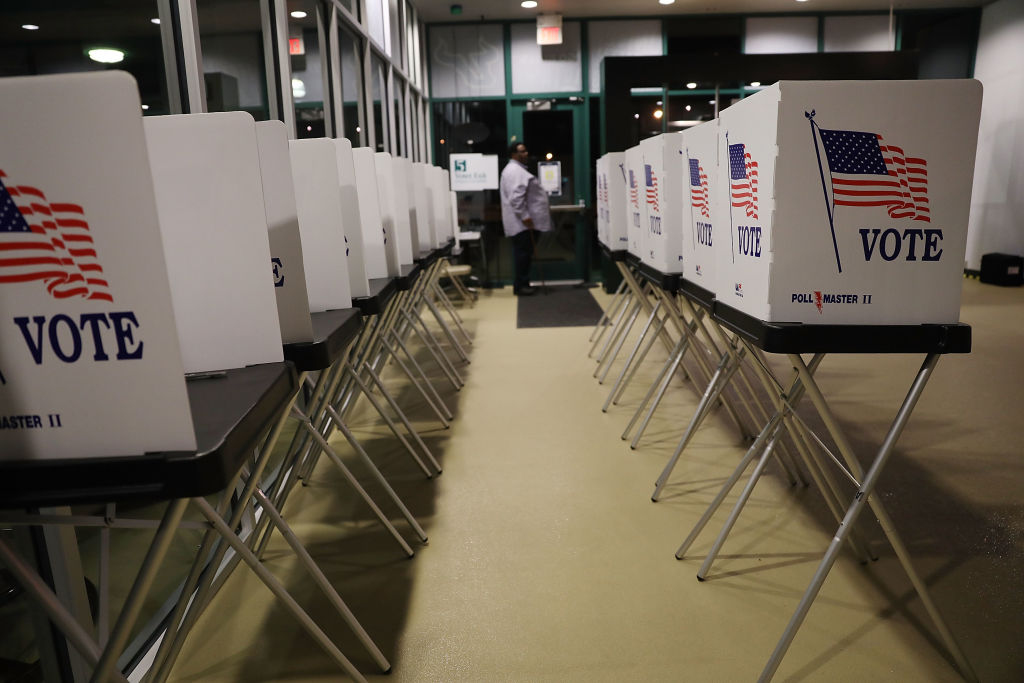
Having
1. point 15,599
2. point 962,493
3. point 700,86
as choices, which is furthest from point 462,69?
point 15,599

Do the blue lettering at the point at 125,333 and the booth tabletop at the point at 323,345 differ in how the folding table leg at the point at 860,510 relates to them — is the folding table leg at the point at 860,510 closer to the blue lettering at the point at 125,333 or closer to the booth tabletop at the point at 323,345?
the booth tabletop at the point at 323,345

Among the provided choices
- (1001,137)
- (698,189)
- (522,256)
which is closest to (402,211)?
(698,189)

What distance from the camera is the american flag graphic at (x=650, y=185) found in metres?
3.08

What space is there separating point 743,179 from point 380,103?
530 centimetres

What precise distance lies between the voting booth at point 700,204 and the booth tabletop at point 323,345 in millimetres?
1040

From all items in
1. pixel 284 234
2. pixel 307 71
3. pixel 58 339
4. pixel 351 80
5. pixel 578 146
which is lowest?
pixel 58 339

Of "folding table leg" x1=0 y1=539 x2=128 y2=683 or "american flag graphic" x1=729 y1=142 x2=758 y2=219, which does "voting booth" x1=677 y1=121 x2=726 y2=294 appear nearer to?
"american flag graphic" x1=729 y1=142 x2=758 y2=219

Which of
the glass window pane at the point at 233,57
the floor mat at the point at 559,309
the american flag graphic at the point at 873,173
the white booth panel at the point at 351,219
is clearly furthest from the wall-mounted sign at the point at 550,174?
the american flag graphic at the point at 873,173

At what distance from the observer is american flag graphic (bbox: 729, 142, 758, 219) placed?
1.68 metres

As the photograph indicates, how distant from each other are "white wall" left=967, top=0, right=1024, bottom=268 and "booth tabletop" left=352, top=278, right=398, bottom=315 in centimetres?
856

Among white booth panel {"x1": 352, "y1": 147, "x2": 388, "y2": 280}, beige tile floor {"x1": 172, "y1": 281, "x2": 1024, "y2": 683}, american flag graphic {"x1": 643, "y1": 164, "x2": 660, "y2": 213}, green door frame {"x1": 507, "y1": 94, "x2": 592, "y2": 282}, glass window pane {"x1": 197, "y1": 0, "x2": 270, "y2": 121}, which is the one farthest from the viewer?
green door frame {"x1": 507, "y1": 94, "x2": 592, "y2": 282}

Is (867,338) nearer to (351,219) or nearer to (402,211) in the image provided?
(351,219)

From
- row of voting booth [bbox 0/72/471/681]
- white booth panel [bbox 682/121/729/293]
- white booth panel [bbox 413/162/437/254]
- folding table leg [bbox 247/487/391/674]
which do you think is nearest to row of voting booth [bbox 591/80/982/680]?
white booth panel [bbox 682/121/729/293]

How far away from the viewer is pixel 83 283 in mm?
984
